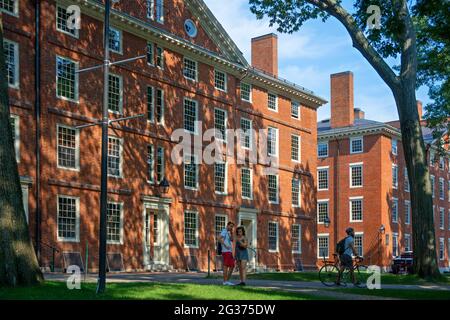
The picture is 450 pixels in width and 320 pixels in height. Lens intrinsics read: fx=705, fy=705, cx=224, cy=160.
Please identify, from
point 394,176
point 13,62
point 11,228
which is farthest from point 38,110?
point 394,176

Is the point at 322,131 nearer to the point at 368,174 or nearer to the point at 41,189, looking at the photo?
the point at 368,174

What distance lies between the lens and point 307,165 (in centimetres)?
4216

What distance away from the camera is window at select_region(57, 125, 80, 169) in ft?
85.8

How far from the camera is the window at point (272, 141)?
38.8 metres

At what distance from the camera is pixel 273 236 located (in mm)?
38375

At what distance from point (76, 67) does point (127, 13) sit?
13.0 feet

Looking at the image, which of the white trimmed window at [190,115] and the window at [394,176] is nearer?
the white trimmed window at [190,115]

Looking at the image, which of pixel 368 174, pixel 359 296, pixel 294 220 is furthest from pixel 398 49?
pixel 368 174

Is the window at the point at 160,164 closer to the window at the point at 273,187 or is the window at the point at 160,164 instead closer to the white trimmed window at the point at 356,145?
the window at the point at 273,187

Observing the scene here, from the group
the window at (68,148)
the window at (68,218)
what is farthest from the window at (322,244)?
the window at (68,148)

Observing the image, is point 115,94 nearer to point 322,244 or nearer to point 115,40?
point 115,40

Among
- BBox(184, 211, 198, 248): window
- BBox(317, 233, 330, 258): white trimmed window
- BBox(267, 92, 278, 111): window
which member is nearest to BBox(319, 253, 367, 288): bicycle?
BBox(184, 211, 198, 248): window

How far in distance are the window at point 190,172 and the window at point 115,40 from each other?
600 cm

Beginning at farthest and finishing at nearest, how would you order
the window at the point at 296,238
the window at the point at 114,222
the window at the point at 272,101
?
the window at the point at 296,238 < the window at the point at 272,101 < the window at the point at 114,222
